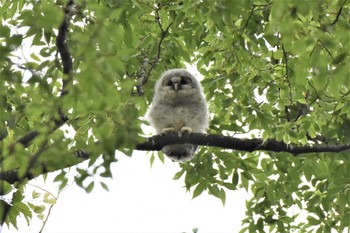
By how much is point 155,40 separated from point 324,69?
11.9ft

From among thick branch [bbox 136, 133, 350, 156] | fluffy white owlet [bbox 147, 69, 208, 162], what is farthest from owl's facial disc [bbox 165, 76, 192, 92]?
thick branch [bbox 136, 133, 350, 156]

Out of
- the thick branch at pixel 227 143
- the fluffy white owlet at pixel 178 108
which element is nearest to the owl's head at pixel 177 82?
the fluffy white owlet at pixel 178 108

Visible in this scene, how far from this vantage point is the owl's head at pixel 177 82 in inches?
326

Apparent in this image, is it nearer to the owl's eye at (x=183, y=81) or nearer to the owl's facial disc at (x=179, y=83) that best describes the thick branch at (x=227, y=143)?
the owl's facial disc at (x=179, y=83)

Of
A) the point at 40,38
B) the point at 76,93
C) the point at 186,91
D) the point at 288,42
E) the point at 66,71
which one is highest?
the point at 186,91

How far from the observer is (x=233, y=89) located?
7508 millimetres

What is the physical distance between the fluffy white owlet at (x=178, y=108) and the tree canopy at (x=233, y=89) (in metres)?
0.18

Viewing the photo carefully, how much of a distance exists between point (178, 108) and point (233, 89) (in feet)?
3.07

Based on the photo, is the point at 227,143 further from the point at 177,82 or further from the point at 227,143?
the point at 177,82

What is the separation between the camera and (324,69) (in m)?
4.38

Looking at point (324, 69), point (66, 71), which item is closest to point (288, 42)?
point (324, 69)

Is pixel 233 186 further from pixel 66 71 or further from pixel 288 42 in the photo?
pixel 66 71

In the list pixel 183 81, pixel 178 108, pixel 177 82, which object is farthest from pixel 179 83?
pixel 178 108

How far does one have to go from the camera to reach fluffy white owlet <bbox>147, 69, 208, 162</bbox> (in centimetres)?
780
